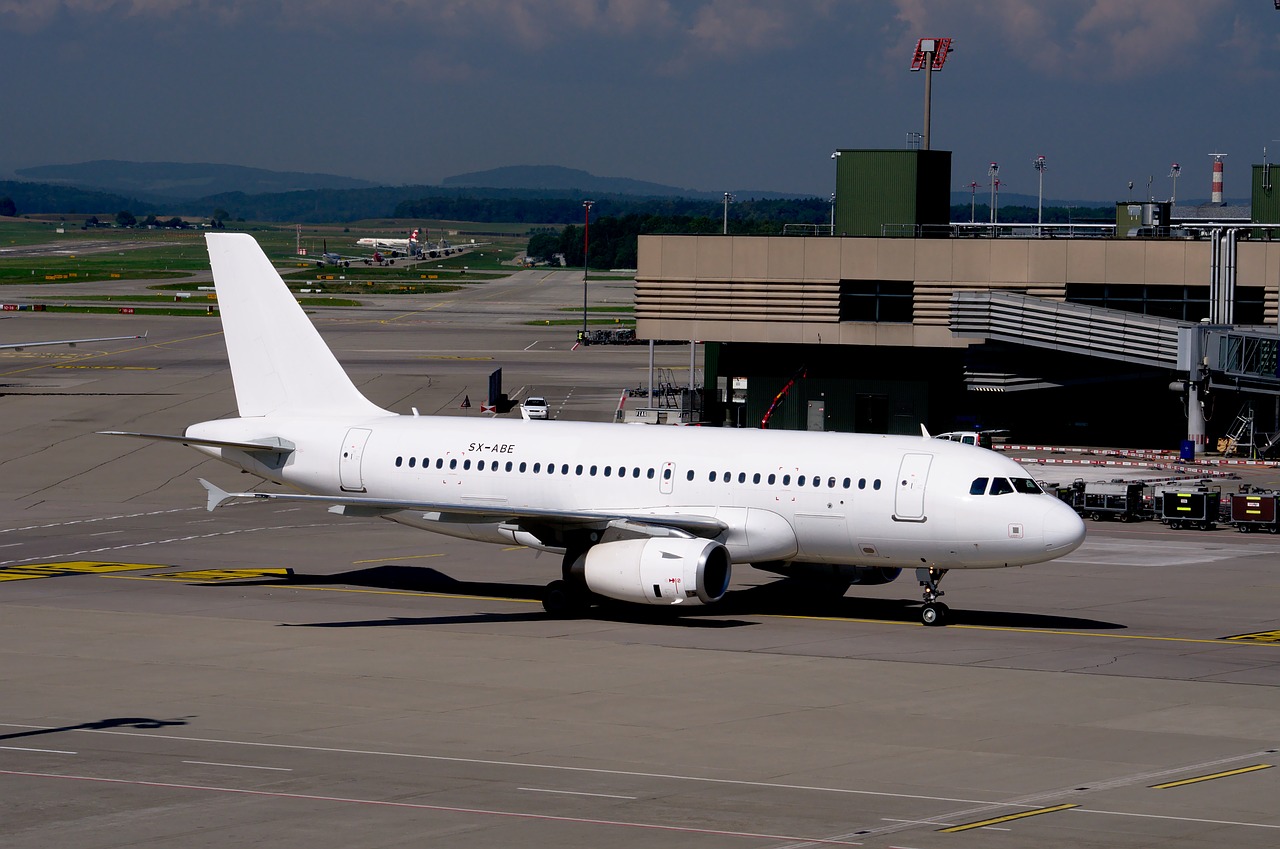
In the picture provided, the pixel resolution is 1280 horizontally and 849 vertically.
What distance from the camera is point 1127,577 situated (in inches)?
1869

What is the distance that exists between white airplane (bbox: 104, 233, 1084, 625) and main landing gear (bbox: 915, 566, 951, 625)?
0.17 ft

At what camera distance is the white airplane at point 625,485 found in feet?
125

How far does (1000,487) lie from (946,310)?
42.8 m

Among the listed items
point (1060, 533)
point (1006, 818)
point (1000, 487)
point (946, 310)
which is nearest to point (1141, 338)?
point (946, 310)

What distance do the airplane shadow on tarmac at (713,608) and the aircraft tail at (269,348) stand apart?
4753mm

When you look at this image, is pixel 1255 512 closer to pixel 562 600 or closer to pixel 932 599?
pixel 932 599

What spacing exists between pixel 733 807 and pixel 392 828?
182 inches

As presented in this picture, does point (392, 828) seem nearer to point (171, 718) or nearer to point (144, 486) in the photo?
point (171, 718)

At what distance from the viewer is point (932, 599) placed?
39781mm

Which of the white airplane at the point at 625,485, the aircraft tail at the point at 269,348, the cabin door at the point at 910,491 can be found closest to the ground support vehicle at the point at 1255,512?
the white airplane at the point at 625,485

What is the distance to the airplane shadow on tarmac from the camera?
39656mm

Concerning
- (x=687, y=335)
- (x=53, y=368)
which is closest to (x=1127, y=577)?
(x=687, y=335)

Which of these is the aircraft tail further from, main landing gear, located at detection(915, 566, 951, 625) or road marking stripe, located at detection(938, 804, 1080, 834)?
road marking stripe, located at detection(938, 804, 1080, 834)

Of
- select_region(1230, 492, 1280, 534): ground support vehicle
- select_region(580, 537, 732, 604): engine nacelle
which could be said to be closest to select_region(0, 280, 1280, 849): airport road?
select_region(1230, 492, 1280, 534): ground support vehicle
